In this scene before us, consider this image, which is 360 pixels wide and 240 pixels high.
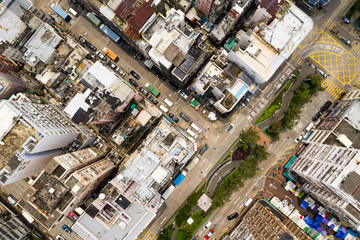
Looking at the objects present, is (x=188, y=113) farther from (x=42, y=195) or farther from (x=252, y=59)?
(x=42, y=195)

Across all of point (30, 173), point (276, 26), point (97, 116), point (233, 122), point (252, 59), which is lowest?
point (30, 173)

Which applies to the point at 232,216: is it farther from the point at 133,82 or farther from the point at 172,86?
the point at 133,82

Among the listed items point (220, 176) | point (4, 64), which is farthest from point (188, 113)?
point (4, 64)

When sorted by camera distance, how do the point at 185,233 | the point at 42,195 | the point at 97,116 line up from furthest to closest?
1. the point at 185,233
2. the point at 97,116
3. the point at 42,195

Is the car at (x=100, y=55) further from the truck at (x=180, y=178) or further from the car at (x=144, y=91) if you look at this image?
the truck at (x=180, y=178)

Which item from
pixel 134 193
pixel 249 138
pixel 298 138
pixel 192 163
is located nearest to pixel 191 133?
pixel 192 163

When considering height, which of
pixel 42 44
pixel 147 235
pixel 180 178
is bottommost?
pixel 147 235
